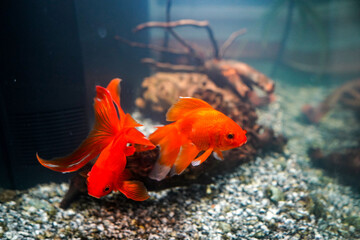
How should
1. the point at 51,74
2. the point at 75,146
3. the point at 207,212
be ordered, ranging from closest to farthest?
1. the point at 207,212
2. the point at 51,74
3. the point at 75,146

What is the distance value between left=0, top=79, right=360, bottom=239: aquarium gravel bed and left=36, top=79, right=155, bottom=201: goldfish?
790mm

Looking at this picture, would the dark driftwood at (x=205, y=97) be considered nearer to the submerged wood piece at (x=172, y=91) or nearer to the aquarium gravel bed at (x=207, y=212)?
the submerged wood piece at (x=172, y=91)

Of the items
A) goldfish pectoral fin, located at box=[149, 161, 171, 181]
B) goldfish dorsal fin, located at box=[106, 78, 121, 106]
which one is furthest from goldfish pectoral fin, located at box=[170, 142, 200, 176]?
goldfish dorsal fin, located at box=[106, 78, 121, 106]

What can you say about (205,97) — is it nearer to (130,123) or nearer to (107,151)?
(130,123)

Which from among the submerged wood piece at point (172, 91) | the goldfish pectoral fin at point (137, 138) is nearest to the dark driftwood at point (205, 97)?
the submerged wood piece at point (172, 91)

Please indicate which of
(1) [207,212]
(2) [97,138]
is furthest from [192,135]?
(1) [207,212]

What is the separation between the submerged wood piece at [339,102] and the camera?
637 centimetres

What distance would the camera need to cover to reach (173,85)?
14.0 feet

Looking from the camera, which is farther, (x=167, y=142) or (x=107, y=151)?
(x=167, y=142)

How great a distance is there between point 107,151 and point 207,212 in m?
1.42

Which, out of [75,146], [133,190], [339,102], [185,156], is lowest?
[339,102]

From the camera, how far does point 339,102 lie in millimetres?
7039

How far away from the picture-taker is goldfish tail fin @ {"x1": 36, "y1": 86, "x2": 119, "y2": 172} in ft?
4.87

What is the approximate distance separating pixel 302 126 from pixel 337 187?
9.26ft
